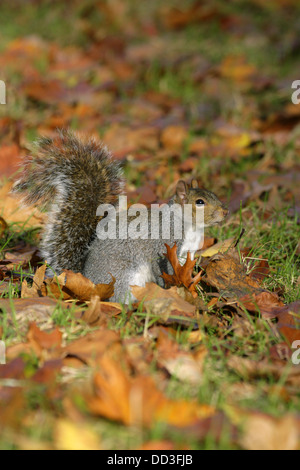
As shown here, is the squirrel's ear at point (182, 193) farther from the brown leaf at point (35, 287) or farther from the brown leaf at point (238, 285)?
the brown leaf at point (35, 287)

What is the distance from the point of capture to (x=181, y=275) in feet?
9.04

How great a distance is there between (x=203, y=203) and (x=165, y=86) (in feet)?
10.8

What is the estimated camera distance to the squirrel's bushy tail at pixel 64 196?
291 cm

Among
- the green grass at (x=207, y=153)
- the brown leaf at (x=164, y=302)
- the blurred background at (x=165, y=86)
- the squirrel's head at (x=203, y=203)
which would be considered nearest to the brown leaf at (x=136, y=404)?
the green grass at (x=207, y=153)

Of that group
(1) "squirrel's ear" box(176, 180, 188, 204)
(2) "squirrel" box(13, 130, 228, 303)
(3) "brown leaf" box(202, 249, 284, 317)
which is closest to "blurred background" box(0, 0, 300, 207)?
(1) "squirrel's ear" box(176, 180, 188, 204)

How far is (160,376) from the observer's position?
200 centimetres

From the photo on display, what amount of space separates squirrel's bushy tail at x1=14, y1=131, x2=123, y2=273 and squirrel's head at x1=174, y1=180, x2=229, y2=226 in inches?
20.6

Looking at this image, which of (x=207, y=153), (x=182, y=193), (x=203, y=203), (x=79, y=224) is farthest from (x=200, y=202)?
(x=207, y=153)

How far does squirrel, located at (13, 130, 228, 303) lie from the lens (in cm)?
290

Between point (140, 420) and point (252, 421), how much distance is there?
34cm

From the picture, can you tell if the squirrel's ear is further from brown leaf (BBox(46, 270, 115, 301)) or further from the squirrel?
brown leaf (BBox(46, 270, 115, 301))

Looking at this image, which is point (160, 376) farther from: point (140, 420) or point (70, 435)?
point (70, 435)

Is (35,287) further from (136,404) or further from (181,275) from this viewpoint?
(136,404)

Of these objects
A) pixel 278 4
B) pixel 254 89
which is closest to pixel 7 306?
pixel 254 89
